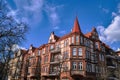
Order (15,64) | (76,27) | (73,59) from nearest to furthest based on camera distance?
(73,59), (76,27), (15,64)

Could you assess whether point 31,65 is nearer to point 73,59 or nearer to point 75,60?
point 73,59

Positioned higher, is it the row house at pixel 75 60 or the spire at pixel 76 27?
the spire at pixel 76 27

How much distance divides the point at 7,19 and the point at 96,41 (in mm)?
36337

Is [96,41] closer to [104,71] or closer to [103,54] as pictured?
[103,54]

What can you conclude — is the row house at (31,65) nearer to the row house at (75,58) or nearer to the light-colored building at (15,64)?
the light-colored building at (15,64)

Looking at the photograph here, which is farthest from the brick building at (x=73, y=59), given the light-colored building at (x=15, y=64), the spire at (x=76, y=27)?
the light-colored building at (x=15, y=64)

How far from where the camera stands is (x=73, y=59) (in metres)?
42.1

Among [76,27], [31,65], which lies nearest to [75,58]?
[76,27]

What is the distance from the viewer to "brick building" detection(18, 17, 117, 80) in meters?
41.7

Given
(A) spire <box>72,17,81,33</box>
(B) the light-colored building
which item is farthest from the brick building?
(B) the light-colored building

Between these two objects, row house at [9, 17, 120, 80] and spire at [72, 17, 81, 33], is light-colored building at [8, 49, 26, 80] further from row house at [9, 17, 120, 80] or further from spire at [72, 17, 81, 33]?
spire at [72, 17, 81, 33]

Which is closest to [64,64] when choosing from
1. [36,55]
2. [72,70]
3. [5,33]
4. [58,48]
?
[72,70]

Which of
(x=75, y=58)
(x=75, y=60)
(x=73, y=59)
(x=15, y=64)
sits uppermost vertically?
(x=75, y=58)

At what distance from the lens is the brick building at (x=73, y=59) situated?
41.7 metres
